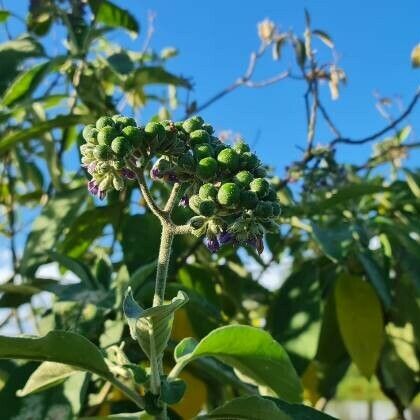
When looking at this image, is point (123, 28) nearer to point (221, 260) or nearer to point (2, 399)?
point (221, 260)

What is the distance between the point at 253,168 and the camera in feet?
2.31

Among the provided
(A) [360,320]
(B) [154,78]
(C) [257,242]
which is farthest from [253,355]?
(B) [154,78]

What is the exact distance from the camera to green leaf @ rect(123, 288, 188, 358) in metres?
0.64

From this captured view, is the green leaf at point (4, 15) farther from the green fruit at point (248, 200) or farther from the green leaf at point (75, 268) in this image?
the green fruit at point (248, 200)

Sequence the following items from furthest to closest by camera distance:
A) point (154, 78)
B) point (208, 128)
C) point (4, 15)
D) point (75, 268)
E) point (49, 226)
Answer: point (4, 15), point (154, 78), point (49, 226), point (75, 268), point (208, 128)

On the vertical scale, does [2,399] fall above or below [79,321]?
below

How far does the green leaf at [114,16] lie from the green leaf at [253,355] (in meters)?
1.07

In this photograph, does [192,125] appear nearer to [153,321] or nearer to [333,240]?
[153,321]

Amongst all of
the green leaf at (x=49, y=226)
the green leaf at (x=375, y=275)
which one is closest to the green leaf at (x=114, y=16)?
the green leaf at (x=49, y=226)

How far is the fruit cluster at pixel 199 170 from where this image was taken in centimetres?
65

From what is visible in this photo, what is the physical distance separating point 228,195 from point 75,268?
0.48m

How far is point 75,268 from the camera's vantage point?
1056 millimetres

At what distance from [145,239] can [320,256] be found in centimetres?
49

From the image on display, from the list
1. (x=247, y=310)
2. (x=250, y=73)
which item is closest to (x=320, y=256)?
(x=247, y=310)
